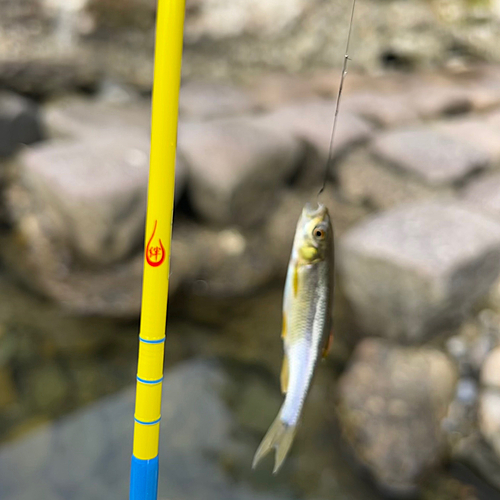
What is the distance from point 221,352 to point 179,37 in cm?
231

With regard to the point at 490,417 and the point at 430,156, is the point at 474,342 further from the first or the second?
the point at 430,156

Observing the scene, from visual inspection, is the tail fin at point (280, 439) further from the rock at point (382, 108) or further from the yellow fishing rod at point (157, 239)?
the rock at point (382, 108)

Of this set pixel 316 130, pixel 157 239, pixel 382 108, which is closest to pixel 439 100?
pixel 382 108

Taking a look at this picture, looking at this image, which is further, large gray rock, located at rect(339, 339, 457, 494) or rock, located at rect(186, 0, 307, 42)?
rock, located at rect(186, 0, 307, 42)

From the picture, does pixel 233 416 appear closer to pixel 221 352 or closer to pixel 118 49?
pixel 221 352

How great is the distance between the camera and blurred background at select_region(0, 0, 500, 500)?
2551mm

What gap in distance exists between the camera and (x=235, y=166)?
360cm

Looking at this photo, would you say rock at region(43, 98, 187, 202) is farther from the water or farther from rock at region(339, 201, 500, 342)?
rock at region(339, 201, 500, 342)

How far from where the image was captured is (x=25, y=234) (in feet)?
12.2

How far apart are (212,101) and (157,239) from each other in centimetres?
352

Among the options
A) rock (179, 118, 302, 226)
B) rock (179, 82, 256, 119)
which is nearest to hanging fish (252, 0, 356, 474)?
rock (179, 118, 302, 226)

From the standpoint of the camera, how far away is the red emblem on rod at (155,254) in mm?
1273

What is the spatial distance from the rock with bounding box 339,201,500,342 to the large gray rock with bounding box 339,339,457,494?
145 millimetres

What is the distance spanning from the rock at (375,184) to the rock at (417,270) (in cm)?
87
